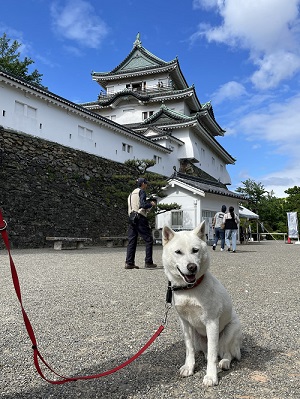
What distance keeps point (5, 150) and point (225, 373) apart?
13965 millimetres

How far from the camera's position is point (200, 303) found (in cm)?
211

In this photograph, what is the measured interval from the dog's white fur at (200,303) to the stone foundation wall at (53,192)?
12113mm

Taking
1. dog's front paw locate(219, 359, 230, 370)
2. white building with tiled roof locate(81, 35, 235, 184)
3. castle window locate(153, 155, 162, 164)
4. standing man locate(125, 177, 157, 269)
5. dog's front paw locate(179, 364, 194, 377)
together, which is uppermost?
white building with tiled roof locate(81, 35, 235, 184)

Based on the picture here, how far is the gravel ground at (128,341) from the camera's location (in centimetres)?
209

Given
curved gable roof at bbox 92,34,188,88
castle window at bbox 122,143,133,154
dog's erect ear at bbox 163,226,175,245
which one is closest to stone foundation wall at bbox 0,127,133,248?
castle window at bbox 122,143,133,154

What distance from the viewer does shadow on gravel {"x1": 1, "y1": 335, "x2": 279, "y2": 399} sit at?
2.05 m

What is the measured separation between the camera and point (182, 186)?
62.5 ft

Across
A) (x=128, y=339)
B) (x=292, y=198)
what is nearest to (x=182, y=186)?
(x=128, y=339)

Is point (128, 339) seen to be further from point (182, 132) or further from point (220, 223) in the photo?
point (182, 132)

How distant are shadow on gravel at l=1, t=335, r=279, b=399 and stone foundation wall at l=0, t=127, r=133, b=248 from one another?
1167cm

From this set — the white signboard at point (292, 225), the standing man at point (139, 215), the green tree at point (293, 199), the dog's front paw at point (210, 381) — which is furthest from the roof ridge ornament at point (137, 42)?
the dog's front paw at point (210, 381)

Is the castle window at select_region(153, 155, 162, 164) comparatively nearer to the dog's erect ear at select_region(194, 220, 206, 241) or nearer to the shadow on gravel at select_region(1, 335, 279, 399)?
the shadow on gravel at select_region(1, 335, 279, 399)

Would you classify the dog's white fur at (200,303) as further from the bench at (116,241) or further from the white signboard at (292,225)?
the white signboard at (292,225)

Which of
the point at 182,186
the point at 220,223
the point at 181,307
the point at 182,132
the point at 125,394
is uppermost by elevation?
the point at 182,132
